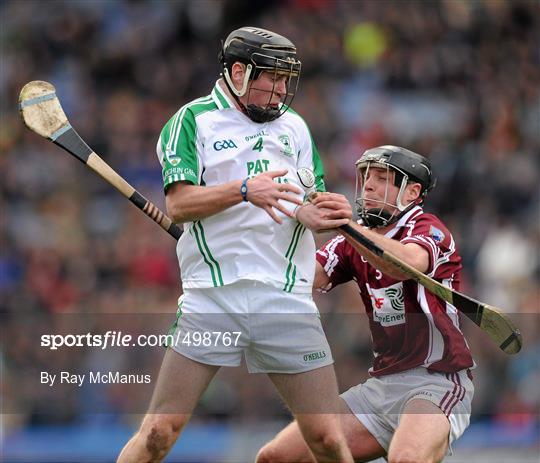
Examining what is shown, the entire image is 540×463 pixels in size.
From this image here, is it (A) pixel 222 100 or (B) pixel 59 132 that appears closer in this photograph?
(A) pixel 222 100

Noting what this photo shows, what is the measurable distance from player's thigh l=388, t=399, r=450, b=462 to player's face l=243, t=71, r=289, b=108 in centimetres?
146

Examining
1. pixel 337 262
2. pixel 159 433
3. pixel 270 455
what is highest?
pixel 337 262

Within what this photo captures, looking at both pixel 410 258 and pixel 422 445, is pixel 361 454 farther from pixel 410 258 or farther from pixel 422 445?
pixel 410 258

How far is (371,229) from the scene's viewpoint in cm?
580

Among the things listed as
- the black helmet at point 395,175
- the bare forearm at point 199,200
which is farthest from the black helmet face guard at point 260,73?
the black helmet at point 395,175

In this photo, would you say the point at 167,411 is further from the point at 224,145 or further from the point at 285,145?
the point at 285,145

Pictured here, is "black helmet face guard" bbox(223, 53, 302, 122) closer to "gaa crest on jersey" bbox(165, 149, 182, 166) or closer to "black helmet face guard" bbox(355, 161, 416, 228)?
"gaa crest on jersey" bbox(165, 149, 182, 166)

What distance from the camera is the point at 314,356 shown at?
5359 mm

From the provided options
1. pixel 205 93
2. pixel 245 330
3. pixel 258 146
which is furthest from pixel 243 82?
pixel 205 93

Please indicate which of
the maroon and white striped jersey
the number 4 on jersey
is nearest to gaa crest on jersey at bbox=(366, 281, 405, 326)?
the maroon and white striped jersey

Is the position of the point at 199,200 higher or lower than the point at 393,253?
higher

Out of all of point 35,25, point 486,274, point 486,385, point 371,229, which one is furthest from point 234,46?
point 35,25

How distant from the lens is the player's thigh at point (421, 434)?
5281mm

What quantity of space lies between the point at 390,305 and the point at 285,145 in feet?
2.87
